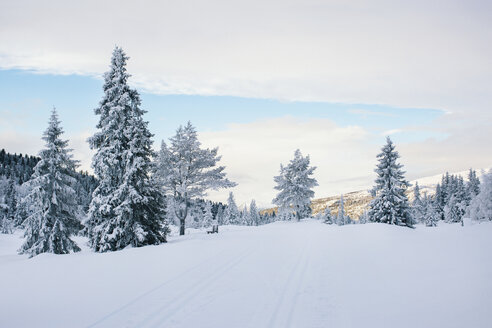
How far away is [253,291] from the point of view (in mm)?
8039

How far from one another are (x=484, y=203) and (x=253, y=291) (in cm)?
3972

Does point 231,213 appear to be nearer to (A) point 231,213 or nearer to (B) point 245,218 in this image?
(A) point 231,213

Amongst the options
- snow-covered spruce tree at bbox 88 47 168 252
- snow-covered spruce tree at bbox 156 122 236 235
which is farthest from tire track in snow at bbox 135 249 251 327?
snow-covered spruce tree at bbox 156 122 236 235

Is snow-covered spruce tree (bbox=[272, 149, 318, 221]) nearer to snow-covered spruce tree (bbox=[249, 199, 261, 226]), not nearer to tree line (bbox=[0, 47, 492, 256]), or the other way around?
tree line (bbox=[0, 47, 492, 256])

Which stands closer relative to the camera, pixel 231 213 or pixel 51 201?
pixel 51 201

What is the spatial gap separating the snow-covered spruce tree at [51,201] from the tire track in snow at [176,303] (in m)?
19.9

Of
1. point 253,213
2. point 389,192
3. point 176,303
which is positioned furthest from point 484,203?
point 253,213

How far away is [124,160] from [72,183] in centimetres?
1012

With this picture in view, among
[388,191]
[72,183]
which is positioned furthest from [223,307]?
[388,191]

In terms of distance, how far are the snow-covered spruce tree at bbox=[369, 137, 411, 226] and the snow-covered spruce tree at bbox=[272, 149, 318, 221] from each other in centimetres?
1161

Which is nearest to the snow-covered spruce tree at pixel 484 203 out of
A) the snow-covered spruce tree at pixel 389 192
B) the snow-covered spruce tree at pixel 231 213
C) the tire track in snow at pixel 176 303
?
the snow-covered spruce tree at pixel 389 192

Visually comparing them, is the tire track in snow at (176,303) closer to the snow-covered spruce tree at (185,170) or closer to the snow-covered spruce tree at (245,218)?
the snow-covered spruce tree at (185,170)

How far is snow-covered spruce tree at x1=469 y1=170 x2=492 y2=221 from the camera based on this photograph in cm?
3538

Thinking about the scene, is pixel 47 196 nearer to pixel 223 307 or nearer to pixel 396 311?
pixel 223 307
